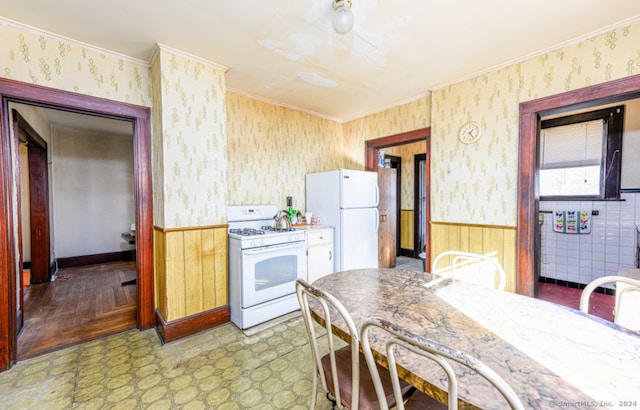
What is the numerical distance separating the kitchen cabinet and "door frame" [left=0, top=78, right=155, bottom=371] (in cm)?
160

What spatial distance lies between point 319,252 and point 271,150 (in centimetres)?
151

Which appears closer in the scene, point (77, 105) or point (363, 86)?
point (77, 105)

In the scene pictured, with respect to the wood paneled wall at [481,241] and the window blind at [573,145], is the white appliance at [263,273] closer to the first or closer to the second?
the wood paneled wall at [481,241]

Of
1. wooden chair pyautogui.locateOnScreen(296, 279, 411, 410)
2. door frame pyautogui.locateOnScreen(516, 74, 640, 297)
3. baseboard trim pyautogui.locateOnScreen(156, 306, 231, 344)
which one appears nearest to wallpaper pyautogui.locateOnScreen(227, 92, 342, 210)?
baseboard trim pyautogui.locateOnScreen(156, 306, 231, 344)

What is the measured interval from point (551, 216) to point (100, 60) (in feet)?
18.3

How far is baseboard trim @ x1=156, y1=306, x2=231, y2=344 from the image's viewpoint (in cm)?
229

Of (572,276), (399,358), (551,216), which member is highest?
(551,216)

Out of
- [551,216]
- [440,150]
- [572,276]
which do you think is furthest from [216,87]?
[572,276]

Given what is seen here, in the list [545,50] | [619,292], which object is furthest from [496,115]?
[619,292]

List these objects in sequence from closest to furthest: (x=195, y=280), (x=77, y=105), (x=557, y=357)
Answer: (x=557, y=357)
(x=77, y=105)
(x=195, y=280)

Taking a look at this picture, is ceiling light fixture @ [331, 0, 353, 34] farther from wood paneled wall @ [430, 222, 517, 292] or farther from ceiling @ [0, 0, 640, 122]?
wood paneled wall @ [430, 222, 517, 292]

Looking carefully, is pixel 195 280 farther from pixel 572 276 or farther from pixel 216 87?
pixel 572 276

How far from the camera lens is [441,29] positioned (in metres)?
2.04

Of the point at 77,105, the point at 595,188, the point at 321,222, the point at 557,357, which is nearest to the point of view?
the point at 557,357
